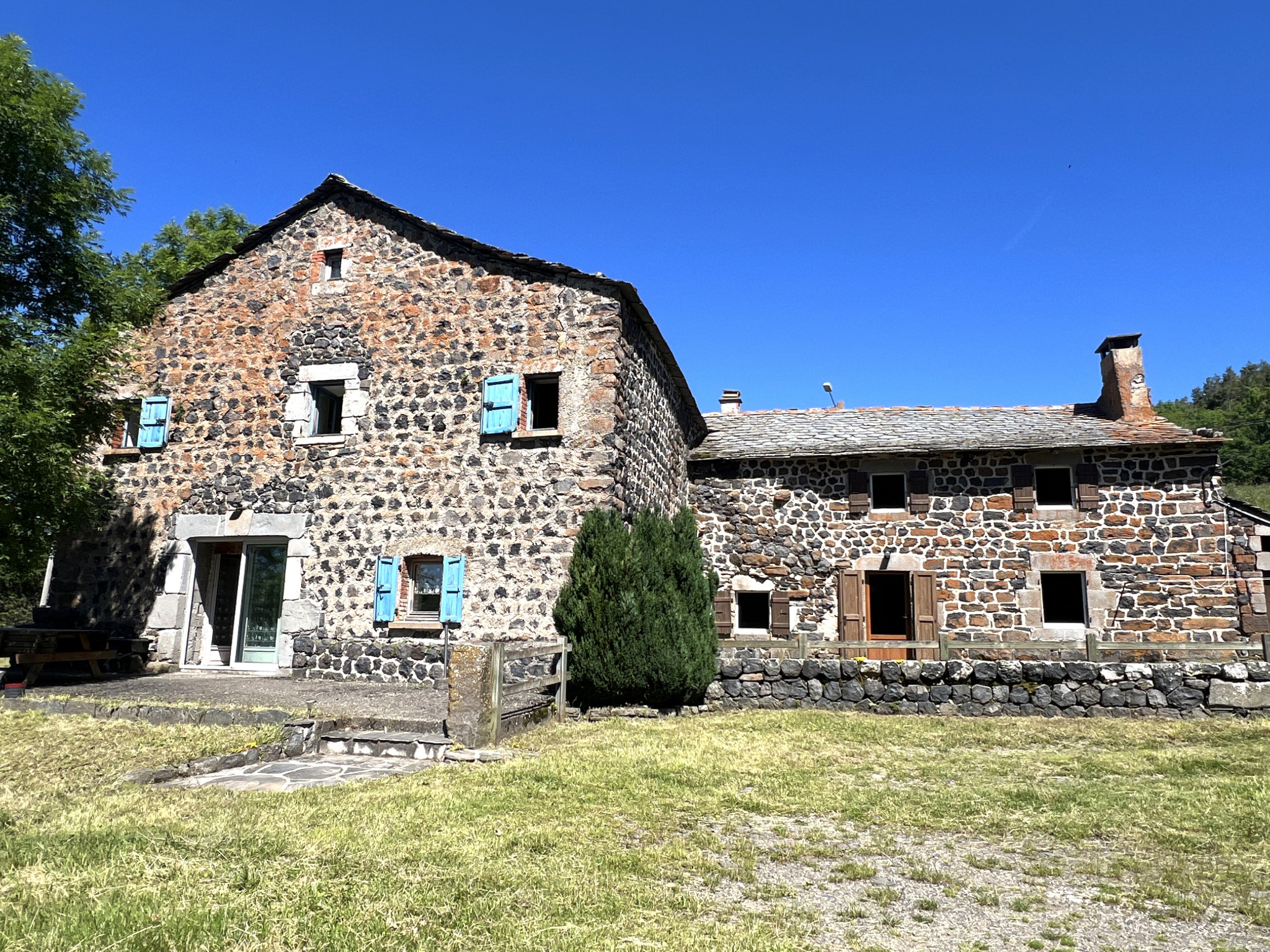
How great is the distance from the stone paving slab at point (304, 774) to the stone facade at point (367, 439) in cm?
361

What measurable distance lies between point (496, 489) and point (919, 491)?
8134 millimetres

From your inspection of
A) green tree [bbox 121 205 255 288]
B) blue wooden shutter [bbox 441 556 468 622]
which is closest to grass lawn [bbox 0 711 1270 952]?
blue wooden shutter [bbox 441 556 468 622]

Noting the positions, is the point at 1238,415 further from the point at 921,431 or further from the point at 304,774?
the point at 304,774

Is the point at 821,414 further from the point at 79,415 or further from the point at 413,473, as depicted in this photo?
the point at 79,415

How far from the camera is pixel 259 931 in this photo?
10.2 ft

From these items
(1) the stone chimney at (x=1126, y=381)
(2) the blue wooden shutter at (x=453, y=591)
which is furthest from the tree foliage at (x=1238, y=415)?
(2) the blue wooden shutter at (x=453, y=591)

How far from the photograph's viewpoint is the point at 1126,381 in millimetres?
15250

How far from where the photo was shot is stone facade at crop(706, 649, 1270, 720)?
952 cm

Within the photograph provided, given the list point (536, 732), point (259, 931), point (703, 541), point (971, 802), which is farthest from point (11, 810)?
point (703, 541)

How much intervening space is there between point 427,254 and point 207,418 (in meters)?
4.45

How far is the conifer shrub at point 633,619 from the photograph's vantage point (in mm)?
9445

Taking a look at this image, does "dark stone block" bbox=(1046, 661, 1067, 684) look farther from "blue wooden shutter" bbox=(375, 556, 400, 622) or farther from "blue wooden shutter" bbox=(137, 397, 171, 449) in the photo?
"blue wooden shutter" bbox=(137, 397, 171, 449)

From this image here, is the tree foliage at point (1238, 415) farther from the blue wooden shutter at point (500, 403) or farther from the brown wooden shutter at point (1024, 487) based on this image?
the blue wooden shutter at point (500, 403)

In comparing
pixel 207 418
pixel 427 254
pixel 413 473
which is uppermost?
pixel 427 254
